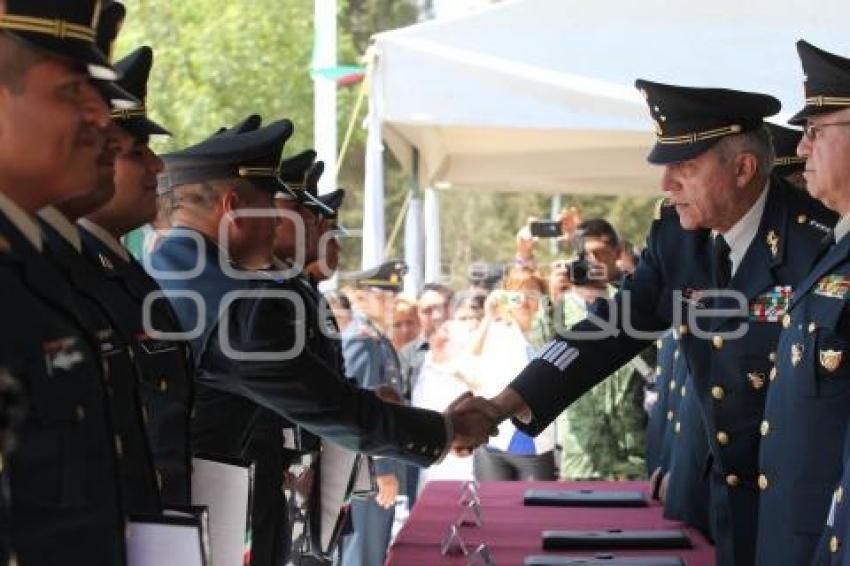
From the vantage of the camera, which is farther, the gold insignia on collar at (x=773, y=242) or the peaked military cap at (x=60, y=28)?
the gold insignia on collar at (x=773, y=242)

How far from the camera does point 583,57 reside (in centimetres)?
652

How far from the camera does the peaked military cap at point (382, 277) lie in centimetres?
830

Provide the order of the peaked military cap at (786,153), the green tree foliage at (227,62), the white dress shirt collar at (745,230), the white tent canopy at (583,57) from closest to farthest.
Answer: the white dress shirt collar at (745,230) → the peaked military cap at (786,153) → the white tent canopy at (583,57) → the green tree foliage at (227,62)

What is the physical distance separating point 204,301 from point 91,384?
1425 millimetres

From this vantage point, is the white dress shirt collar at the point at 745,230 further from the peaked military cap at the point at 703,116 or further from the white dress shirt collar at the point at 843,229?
the white dress shirt collar at the point at 843,229

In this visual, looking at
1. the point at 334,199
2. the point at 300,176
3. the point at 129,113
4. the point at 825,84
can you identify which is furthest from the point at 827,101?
the point at 334,199

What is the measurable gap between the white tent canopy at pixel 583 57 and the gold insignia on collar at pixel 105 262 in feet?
12.1

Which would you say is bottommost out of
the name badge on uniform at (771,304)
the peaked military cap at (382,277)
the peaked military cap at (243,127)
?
the peaked military cap at (382,277)

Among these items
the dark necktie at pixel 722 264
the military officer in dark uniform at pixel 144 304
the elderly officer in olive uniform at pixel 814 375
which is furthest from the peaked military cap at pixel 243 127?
the elderly officer in olive uniform at pixel 814 375

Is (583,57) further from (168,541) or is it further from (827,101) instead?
(168,541)

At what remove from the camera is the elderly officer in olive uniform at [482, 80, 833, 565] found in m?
3.81

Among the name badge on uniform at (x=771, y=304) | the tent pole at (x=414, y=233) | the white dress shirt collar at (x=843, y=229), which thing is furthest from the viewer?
the tent pole at (x=414, y=233)

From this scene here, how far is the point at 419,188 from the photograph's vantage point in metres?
10.9

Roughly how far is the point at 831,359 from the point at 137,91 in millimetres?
1639
